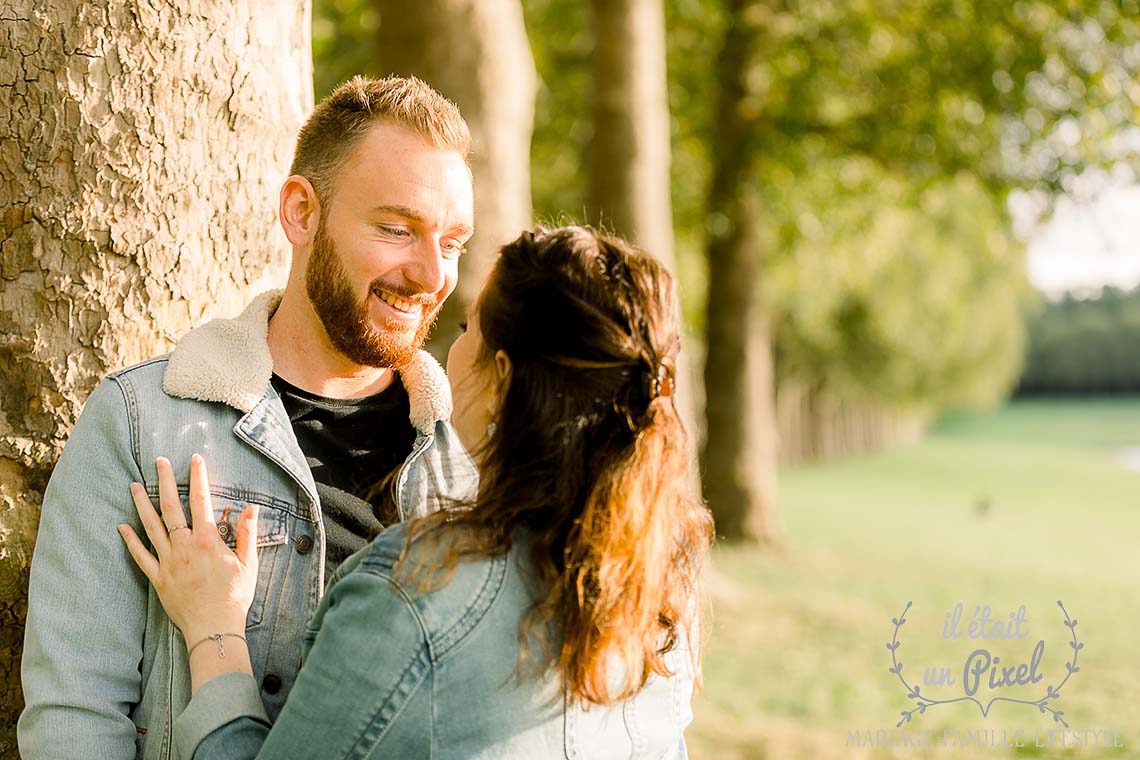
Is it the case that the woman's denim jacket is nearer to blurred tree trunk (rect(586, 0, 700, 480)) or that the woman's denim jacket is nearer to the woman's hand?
the woman's hand

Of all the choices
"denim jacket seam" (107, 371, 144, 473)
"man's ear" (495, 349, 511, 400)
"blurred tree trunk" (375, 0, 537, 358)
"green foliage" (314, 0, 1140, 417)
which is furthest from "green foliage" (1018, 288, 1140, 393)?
"denim jacket seam" (107, 371, 144, 473)

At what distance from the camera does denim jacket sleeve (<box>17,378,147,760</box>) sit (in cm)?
202

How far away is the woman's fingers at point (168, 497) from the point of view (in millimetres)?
2127

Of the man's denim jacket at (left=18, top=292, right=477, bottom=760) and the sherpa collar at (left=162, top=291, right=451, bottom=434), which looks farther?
the sherpa collar at (left=162, top=291, right=451, bottom=434)

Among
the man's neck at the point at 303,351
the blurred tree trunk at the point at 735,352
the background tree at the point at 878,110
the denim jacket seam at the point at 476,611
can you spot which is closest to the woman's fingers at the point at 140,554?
the man's neck at the point at 303,351

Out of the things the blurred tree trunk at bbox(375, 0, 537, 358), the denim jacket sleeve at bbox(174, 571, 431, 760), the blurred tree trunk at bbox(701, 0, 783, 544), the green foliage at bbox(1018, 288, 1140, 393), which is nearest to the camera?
the denim jacket sleeve at bbox(174, 571, 431, 760)

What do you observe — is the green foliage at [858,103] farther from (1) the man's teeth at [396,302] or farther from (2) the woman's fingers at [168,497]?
(2) the woman's fingers at [168,497]

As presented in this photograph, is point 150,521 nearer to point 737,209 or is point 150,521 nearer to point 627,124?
point 627,124

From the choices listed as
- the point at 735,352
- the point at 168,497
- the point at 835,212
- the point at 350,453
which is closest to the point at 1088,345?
the point at 835,212

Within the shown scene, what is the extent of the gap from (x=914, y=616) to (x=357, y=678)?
10.1 metres

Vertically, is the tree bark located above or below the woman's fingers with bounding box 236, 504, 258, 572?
above

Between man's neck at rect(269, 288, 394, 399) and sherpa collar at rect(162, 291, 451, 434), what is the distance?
1.3 inches

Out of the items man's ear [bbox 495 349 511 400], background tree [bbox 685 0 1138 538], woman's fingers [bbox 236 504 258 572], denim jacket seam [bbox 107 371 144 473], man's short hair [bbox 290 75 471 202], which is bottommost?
woman's fingers [bbox 236 504 258 572]

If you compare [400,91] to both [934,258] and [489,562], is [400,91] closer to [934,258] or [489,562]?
[489,562]
